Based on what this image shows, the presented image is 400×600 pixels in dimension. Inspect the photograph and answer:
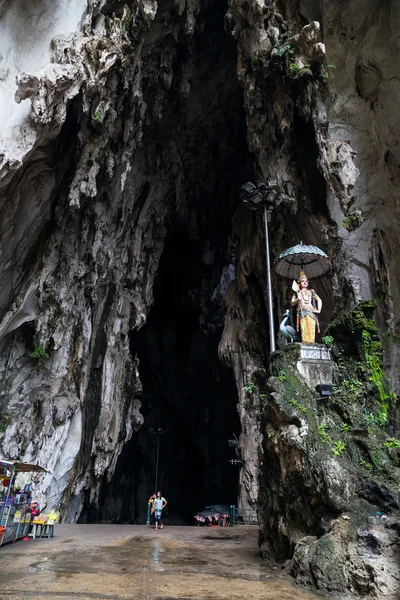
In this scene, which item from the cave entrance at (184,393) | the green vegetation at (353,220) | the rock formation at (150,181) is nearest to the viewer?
the rock formation at (150,181)

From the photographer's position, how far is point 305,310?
7.86 m

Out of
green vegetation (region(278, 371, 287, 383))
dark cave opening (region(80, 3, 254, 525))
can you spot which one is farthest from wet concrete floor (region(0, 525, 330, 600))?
dark cave opening (region(80, 3, 254, 525))

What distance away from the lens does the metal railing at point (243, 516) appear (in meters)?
13.1

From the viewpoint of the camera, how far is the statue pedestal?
678 centimetres

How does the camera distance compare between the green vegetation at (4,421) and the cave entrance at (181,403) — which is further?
the cave entrance at (181,403)

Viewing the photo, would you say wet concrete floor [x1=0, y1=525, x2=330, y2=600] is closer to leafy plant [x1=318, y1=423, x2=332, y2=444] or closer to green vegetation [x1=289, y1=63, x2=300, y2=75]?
leafy plant [x1=318, y1=423, x2=332, y2=444]

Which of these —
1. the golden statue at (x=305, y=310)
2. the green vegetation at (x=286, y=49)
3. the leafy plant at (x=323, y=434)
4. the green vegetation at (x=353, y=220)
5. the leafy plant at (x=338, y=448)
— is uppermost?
the green vegetation at (x=286, y=49)

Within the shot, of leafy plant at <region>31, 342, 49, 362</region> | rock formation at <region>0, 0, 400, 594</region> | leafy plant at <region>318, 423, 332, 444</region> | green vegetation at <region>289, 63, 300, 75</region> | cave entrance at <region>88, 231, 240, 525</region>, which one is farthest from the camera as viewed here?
cave entrance at <region>88, 231, 240, 525</region>

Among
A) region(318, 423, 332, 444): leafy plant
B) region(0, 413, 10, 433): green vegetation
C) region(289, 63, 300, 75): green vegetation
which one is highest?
region(289, 63, 300, 75): green vegetation

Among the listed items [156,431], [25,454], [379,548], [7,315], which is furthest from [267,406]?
[156,431]

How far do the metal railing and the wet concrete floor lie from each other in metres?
5.35

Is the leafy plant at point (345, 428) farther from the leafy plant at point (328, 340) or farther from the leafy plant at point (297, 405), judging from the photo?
→ the leafy plant at point (328, 340)

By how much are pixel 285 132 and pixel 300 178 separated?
1.54m

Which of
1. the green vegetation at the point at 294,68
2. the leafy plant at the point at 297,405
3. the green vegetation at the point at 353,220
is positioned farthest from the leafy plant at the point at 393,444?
the green vegetation at the point at 294,68
